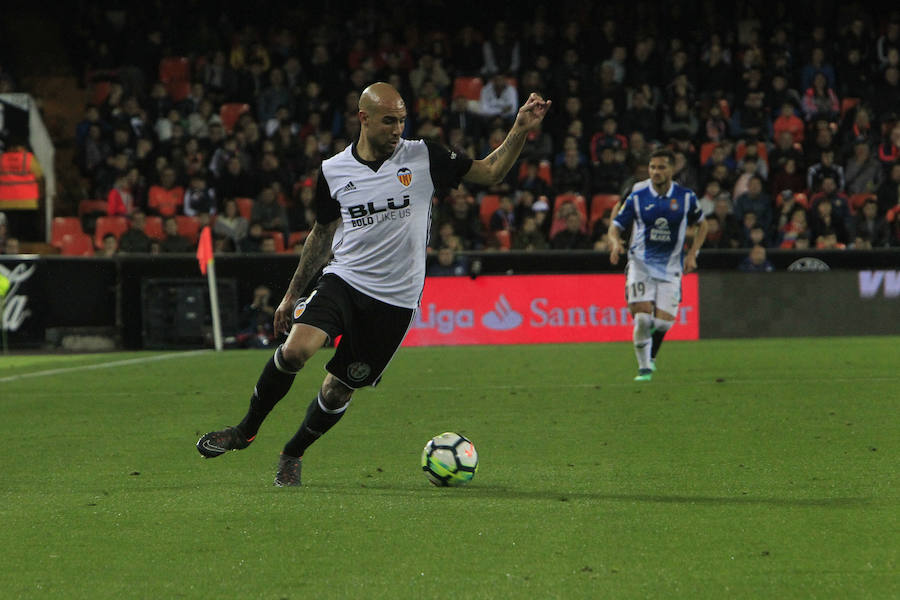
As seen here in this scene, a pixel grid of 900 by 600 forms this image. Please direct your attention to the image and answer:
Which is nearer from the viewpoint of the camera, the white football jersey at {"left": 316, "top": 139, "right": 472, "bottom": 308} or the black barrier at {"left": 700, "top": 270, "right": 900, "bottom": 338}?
the white football jersey at {"left": 316, "top": 139, "right": 472, "bottom": 308}

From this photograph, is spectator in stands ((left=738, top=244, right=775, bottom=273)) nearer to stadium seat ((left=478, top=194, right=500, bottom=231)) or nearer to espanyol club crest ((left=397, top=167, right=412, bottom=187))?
stadium seat ((left=478, top=194, right=500, bottom=231))

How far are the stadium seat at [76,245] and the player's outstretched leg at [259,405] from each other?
49.7 feet

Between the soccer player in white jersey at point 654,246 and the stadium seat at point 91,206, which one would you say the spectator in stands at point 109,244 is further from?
the soccer player in white jersey at point 654,246

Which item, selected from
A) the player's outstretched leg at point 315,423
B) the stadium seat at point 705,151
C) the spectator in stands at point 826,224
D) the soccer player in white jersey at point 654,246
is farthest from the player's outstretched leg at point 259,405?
the stadium seat at point 705,151

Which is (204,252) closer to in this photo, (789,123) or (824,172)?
(824,172)

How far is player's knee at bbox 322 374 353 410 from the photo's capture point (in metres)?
6.51

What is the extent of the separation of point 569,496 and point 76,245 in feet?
54.3

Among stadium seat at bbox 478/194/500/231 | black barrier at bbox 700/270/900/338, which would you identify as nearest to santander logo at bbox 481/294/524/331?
black barrier at bbox 700/270/900/338

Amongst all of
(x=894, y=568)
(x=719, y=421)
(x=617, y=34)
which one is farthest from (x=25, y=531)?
(x=617, y=34)

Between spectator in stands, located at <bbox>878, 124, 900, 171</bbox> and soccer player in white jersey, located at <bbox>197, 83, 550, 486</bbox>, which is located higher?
spectator in stands, located at <bbox>878, 124, 900, 171</bbox>

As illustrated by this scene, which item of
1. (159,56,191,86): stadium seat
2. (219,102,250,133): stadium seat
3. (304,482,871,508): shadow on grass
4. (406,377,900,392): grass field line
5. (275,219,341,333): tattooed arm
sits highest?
(159,56,191,86): stadium seat

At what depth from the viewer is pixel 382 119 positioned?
635 cm

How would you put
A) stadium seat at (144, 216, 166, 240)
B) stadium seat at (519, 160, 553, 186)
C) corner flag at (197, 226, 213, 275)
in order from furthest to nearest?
stadium seat at (519, 160, 553, 186), stadium seat at (144, 216, 166, 240), corner flag at (197, 226, 213, 275)

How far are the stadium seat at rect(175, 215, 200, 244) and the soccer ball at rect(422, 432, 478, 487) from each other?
14.9 metres
